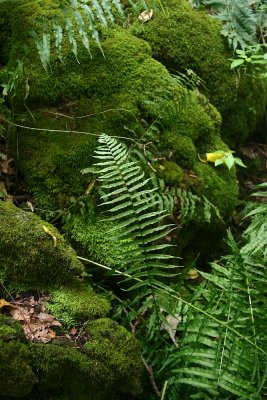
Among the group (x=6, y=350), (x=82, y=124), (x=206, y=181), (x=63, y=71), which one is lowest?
(x=206, y=181)

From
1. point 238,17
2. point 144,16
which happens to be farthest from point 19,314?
point 238,17

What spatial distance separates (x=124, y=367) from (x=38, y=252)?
0.74 metres

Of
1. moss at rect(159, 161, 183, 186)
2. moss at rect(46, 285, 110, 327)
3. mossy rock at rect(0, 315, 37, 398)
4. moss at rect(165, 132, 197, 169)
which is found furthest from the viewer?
moss at rect(165, 132, 197, 169)

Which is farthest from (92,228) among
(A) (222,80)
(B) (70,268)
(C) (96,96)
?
(A) (222,80)

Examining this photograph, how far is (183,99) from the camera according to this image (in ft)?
13.0

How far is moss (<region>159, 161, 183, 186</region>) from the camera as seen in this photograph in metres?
3.88

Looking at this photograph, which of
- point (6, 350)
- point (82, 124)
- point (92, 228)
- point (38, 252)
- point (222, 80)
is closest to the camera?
point (6, 350)

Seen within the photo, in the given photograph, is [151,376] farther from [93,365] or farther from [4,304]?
[4,304]

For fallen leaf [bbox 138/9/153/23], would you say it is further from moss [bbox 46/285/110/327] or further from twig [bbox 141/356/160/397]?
twig [bbox 141/356/160/397]

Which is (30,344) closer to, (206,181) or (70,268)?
(70,268)

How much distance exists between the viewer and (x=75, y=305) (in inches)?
105

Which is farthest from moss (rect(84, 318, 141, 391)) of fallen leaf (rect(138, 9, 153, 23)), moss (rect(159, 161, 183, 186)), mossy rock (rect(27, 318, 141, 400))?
fallen leaf (rect(138, 9, 153, 23))

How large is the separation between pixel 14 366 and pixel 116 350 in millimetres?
561

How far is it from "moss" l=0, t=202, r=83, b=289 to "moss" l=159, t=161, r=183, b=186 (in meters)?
1.26
